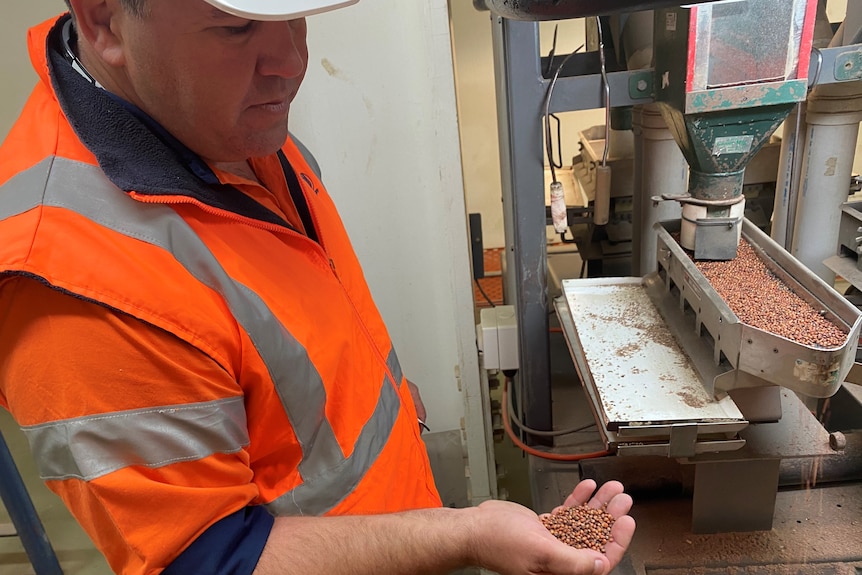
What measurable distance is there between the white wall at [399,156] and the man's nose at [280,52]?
667 mm

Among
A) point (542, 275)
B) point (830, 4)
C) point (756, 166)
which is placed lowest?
point (542, 275)

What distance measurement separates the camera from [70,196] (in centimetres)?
62

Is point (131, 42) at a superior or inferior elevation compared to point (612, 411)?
superior

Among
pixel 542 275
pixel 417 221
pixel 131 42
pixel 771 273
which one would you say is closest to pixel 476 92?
pixel 417 221

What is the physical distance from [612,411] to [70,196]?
76 centimetres

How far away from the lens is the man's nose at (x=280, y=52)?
69cm

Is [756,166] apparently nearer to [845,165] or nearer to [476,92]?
[845,165]

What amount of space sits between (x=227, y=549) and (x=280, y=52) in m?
0.57

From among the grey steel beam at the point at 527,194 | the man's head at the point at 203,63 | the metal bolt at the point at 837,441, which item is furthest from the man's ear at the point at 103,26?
the metal bolt at the point at 837,441

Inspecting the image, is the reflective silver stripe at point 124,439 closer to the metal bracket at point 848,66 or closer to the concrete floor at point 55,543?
the metal bracket at point 848,66

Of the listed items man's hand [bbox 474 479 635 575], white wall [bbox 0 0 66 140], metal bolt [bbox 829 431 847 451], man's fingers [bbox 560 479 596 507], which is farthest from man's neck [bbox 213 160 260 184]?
metal bolt [bbox 829 431 847 451]

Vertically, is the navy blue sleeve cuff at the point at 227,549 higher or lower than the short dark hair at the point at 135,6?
lower

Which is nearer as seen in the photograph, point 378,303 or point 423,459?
point 423,459

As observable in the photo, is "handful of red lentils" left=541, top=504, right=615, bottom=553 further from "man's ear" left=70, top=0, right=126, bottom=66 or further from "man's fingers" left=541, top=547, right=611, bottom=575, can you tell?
"man's ear" left=70, top=0, right=126, bottom=66
